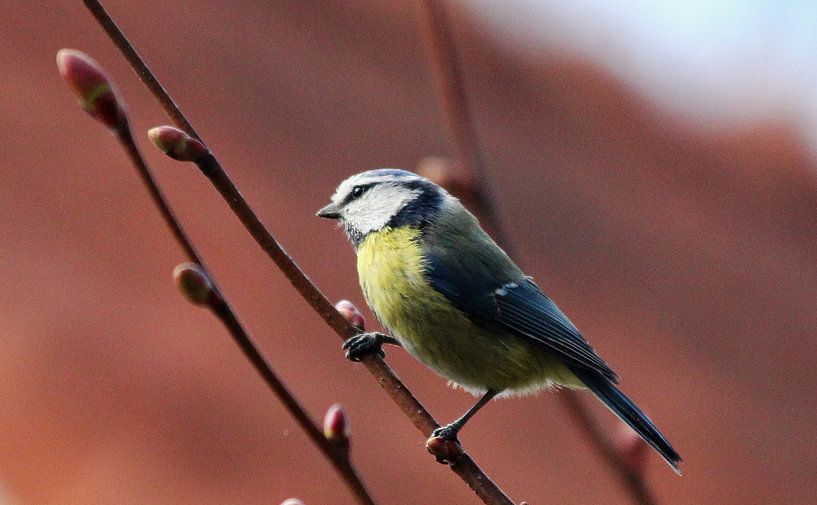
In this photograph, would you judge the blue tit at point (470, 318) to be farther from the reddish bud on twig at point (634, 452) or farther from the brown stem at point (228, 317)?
the brown stem at point (228, 317)

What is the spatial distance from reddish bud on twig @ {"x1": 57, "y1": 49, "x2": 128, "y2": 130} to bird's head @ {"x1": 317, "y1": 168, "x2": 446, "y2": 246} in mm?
1223

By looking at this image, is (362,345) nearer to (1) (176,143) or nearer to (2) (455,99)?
(2) (455,99)

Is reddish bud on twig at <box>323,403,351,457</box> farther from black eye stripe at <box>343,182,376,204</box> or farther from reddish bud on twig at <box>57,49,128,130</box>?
black eye stripe at <box>343,182,376,204</box>

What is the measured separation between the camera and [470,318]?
188 cm

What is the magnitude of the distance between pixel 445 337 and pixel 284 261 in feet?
2.94

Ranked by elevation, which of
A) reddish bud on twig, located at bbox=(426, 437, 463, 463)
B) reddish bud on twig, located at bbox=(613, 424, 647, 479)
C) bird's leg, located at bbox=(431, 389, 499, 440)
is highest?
reddish bud on twig, located at bbox=(426, 437, 463, 463)

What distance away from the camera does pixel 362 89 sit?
12.7 feet

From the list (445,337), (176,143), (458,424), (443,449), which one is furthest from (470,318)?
(176,143)

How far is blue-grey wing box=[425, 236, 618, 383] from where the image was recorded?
6.10ft

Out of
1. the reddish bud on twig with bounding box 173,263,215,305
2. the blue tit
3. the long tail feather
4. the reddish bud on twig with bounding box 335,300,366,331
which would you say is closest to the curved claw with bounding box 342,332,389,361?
the reddish bud on twig with bounding box 335,300,366,331

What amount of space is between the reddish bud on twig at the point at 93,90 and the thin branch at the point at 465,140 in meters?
0.47

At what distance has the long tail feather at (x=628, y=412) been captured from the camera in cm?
164

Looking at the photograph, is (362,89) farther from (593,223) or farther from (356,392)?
(356,392)

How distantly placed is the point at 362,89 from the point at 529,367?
223 cm
